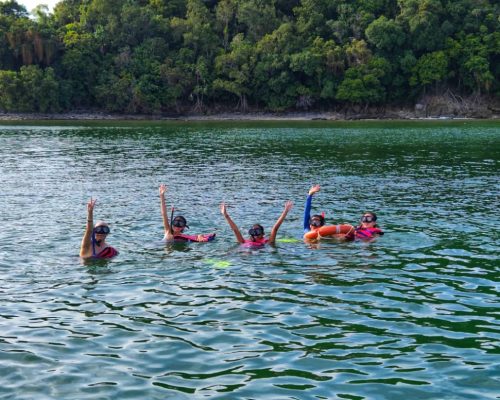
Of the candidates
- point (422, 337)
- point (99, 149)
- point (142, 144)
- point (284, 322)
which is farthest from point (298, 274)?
point (142, 144)

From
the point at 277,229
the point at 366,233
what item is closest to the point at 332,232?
the point at 366,233

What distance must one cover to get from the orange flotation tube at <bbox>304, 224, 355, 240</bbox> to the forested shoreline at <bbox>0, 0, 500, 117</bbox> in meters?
94.3

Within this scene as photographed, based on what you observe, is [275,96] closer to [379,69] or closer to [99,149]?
[379,69]

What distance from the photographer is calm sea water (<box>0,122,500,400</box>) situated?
9570 millimetres

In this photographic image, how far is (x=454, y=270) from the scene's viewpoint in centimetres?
1557

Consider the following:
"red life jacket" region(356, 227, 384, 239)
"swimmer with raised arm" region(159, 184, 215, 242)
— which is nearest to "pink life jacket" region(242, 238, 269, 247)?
"swimmer with raised arm" region(159, 184, 215, 242)

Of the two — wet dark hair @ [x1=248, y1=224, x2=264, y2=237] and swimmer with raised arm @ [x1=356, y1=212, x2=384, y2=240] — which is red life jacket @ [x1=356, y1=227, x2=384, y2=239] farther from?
wet dark hair @ [x1=248, y1=224, x2=264, y2=237]

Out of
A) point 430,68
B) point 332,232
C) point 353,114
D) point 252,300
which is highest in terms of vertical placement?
point 430,68

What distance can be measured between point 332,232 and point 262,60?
329 feet

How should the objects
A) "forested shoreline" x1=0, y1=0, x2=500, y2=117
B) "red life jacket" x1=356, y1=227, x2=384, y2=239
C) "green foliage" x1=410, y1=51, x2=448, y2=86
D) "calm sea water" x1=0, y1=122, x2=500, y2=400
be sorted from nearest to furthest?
"calm sea water" x1=0, y1=122, x2=500, y2=400, "red life jacket" x1=356, y1=227, x2=384, y2=239, "green foliage" x1=410, y1=51, x2=448, y2=86, "forested shoreline" x1=0, y1=0, x2=500, y2=117

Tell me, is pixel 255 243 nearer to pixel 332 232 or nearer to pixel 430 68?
pixel 332 232

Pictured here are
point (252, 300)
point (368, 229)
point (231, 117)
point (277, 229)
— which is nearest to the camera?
point (252, 300)

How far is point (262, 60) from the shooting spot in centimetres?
11556

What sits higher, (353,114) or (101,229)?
(353,114)
